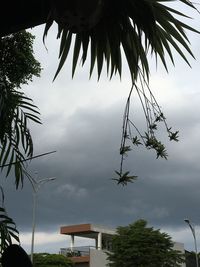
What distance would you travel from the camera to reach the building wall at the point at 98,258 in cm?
4091

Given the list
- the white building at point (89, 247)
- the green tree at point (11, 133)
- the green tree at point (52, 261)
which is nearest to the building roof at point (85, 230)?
the white building at point (89, 247)

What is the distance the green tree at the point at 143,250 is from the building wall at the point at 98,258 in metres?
3.57

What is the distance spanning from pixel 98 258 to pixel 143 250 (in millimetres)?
6665

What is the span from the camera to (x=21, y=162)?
2760 mm

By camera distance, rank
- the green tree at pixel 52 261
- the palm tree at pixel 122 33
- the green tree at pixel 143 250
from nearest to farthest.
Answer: the palm tree at pixel 122 33 → the green tree at pixel 143 250 → the green tree at pixel 52 261

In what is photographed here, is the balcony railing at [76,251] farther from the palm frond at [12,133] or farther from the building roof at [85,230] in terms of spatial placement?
the palm frond at [12,133]

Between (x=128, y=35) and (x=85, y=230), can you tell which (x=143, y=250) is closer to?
(x=85, y=230)

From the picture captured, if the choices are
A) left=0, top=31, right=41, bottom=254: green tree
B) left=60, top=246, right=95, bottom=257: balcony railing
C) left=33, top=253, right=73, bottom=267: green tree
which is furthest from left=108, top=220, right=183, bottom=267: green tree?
left=0, top=31, right=41, bottom=254: green tree

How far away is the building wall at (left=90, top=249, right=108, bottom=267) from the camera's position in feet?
134

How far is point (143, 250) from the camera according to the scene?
35875 mm

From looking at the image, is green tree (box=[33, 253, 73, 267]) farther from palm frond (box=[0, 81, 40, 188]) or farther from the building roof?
palm frond (box=[0, 81, 40, 188])

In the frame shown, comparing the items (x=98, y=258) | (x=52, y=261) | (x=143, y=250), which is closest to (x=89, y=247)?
(x=98, y=258)

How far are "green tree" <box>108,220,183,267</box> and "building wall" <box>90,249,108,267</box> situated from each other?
3.57 meters

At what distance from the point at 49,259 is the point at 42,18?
37.1 m
